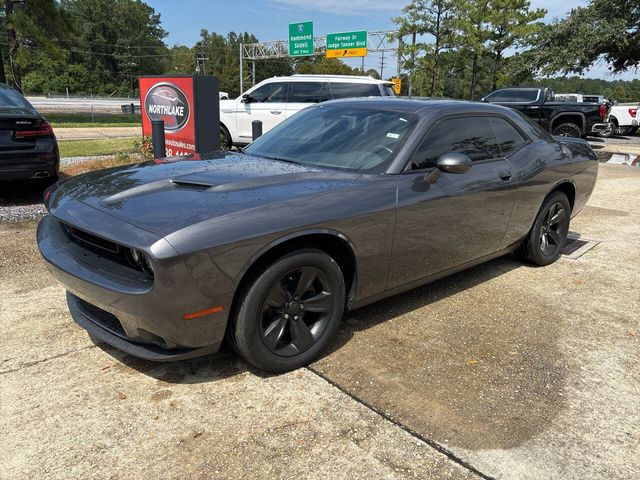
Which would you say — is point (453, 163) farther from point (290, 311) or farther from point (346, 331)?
point (290, 311)

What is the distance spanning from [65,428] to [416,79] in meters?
33.2

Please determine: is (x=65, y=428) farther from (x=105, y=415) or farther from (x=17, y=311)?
(x=17, y=311)

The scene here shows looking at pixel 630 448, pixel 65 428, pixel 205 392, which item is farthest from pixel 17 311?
pixel 630 448

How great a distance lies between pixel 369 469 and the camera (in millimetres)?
2197

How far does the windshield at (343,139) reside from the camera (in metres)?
3.45

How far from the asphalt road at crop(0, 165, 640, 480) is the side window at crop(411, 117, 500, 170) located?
1.14 meters

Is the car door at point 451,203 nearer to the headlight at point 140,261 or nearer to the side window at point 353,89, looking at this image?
the headlight at point 140,261

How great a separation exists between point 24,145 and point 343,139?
438 cm

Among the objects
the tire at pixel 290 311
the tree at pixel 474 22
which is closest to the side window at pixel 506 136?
the tire at pixel 290 311

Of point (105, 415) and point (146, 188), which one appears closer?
point (105, 415)

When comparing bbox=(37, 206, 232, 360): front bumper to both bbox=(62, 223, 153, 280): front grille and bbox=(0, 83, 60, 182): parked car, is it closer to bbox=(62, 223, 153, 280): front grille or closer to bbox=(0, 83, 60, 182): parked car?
bbox=(62, 223, 153, 280): front grille

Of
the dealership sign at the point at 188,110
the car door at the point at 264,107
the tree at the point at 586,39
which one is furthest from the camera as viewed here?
the tree at the point at 586,39

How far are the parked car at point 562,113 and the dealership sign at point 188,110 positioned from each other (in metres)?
11.2

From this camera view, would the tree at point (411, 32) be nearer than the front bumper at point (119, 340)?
No
